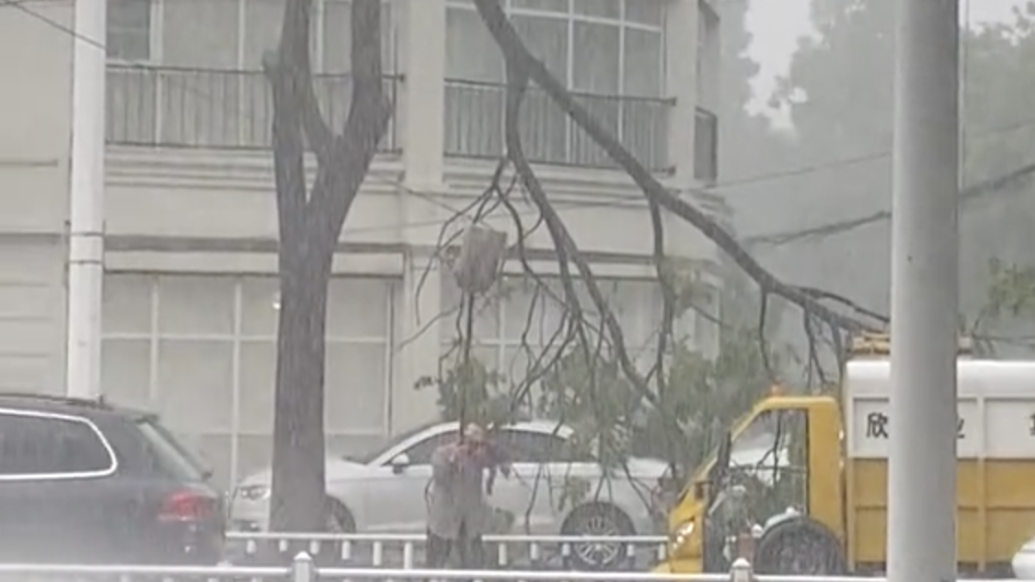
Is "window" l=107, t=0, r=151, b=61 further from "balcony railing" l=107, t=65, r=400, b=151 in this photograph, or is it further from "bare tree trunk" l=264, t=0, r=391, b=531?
"bare tree trunk" l=264, t=0, r=391, b=531

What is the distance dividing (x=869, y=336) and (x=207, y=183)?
4395 millimetres

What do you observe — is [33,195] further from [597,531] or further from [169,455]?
[597,531]

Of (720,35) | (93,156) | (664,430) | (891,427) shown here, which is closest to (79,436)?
(93,156)

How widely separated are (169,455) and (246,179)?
289cm

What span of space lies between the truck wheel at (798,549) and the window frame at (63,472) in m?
2.88

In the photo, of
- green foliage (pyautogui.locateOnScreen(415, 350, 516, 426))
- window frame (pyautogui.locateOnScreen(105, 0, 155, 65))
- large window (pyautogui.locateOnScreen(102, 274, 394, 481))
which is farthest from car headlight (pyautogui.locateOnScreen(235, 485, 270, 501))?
window frame (pyautogui.locateOnScreen(105, 0, 155, 65))

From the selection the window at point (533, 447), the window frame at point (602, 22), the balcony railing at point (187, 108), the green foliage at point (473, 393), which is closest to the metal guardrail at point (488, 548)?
the window at point (533, 447)

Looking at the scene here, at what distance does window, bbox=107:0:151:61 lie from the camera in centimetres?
1144

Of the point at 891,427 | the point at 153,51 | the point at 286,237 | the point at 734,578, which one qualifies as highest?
the point at 153,51

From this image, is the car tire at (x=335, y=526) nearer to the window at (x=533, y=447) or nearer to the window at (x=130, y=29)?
the window at (x=533, y=447)

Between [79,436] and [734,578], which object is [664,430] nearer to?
[79,436]

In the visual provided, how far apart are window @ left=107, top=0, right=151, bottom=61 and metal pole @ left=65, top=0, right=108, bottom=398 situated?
3.37ft

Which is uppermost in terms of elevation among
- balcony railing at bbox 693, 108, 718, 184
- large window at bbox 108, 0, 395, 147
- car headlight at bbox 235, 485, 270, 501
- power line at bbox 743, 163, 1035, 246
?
large window at bbox 108, 0, 395, 147

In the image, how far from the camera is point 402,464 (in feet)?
35.2
